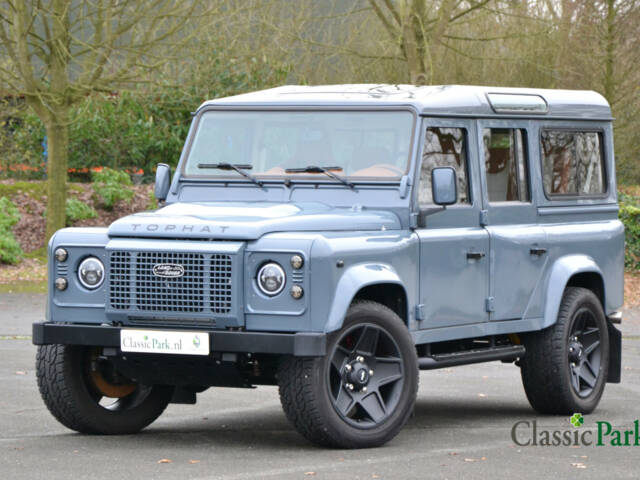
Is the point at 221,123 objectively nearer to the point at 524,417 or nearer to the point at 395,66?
the point at 524,417

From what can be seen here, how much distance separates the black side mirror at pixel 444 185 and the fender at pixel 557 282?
1.64m

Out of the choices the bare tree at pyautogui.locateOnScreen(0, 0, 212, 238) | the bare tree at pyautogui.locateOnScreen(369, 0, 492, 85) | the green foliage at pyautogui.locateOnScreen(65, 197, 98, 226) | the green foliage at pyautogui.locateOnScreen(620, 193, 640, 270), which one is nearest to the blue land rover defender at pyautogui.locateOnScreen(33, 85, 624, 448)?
the bare tree at pyautogui.locateOnScreen(0, 0, 212, 238)

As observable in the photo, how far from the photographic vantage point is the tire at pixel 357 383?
8.16 meters

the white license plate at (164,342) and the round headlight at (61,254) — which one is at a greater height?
the round headlight at (61,254)

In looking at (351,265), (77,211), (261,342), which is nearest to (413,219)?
(351,265)

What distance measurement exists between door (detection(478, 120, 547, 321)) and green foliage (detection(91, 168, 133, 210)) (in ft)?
57.4

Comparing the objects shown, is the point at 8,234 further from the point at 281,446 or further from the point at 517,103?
the point at 281,446

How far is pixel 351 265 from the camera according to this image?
8.39 meters

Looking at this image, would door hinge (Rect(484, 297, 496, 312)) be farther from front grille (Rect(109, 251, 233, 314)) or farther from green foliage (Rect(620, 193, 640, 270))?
green foliage (Rect(620, 193, 640, 270))

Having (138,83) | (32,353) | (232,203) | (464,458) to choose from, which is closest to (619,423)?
(464,458)

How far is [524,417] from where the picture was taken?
10562 mm

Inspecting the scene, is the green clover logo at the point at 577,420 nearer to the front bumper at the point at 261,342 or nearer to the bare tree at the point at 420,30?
the front bumper at the point at 261,342

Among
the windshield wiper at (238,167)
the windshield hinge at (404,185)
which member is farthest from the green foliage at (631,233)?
the windshield hinge at (404,185)

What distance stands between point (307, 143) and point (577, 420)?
2805 mm
